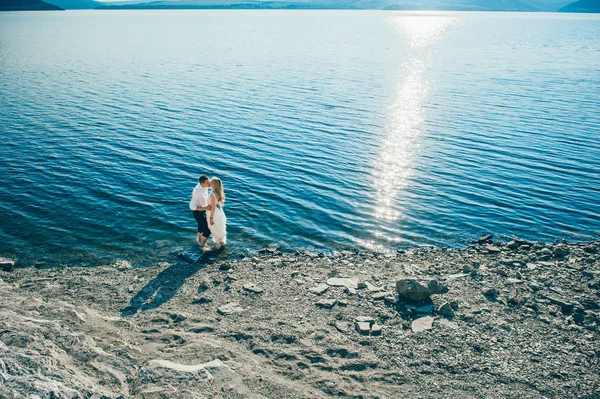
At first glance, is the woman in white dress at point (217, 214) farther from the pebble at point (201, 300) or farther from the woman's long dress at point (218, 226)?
the pebble at point (201, 300)

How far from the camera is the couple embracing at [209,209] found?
18.2 meters

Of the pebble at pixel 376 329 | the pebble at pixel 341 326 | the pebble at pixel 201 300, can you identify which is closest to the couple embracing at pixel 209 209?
the pebble at pixel 201 300

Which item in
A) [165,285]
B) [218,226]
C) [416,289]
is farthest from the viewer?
[218,226]

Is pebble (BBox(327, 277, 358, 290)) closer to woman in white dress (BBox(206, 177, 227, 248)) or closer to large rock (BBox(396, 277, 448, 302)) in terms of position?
large rock (BBox(396, 277, 448, 302))

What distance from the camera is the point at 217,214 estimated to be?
61.7 ft

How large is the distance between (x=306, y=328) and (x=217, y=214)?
7.22 meters

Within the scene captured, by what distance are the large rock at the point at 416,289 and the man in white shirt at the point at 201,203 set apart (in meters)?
8.28

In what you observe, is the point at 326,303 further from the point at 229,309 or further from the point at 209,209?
the point at 209,209

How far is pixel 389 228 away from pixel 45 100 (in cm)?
3816

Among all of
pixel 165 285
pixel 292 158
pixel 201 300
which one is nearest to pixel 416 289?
pixel 201 300

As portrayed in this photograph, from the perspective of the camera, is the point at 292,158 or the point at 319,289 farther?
the point at 292,158

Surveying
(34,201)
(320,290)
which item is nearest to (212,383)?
(320,290)

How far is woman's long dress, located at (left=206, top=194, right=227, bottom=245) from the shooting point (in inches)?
739

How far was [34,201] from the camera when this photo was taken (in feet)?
77.4
